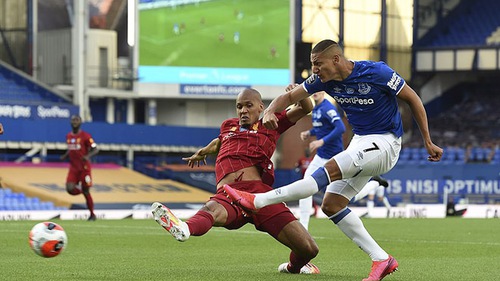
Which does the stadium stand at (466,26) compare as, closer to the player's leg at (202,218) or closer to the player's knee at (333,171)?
the player's leg at (202,218)

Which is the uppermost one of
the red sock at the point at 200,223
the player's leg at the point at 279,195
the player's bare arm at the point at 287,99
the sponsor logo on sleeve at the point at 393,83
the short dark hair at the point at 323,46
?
the short dark hair at the point at 323,46

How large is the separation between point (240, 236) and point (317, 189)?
28.6 feet

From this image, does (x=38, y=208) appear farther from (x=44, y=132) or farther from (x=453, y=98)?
(x=453, y=98)

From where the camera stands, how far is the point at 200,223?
31.6 feet

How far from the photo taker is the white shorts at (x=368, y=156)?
31.1ft

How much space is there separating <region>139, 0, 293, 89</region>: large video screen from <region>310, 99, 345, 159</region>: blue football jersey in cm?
2636

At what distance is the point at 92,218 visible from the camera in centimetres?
2462

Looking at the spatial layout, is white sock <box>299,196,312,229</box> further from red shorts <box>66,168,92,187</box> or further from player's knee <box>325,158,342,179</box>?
red shorts <box>66,168,92,187</box>

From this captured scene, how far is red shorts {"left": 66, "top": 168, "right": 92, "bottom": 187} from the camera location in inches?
961

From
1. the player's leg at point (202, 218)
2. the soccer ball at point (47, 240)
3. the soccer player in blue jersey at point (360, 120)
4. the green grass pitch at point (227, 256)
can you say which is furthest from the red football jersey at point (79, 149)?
the soccer player in blue jersey at point (360, 120)

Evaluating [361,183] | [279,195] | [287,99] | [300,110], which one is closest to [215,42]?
[300,110]

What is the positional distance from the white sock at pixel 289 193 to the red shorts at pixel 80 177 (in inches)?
611

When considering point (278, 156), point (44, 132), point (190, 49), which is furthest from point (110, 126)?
point (278, 156)

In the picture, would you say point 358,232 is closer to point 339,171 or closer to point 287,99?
point 339,171
